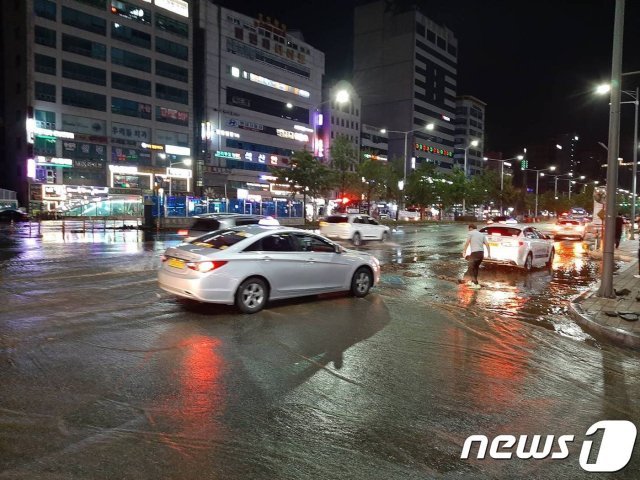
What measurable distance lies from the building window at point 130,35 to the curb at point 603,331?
6885cm

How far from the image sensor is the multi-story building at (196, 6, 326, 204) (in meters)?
79.9

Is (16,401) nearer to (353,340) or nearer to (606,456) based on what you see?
(353,340)

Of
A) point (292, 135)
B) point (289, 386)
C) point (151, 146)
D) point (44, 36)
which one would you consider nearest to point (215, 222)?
point (289, 386)

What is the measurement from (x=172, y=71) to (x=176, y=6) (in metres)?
9.61

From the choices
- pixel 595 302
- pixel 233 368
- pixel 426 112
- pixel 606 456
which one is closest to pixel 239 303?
pixel 233 368

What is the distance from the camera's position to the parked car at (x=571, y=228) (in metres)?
34.2

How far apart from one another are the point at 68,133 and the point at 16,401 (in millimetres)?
63062

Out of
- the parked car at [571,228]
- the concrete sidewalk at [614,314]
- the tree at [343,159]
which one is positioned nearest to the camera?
the concrete sidewalk at [614,314]

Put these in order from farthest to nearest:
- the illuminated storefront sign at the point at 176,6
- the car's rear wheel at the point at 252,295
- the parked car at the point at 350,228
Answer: the illuminated storefront sign at the point at 176,6 → the parked car at the point at 350,228 → the car's rear wheel at the point at 252,295

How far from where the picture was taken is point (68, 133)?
197 feet

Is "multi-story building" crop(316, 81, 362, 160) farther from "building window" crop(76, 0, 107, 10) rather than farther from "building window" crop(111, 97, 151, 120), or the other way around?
"building window" crop(76, 0, 107, 10)

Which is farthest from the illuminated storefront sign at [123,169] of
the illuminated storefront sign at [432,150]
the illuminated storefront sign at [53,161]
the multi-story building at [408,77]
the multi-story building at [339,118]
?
the illuminated storefront sign at [432,150]

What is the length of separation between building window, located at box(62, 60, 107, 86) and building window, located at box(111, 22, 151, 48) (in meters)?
5.53

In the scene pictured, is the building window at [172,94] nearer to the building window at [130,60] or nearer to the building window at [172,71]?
the building window at [172,71]
